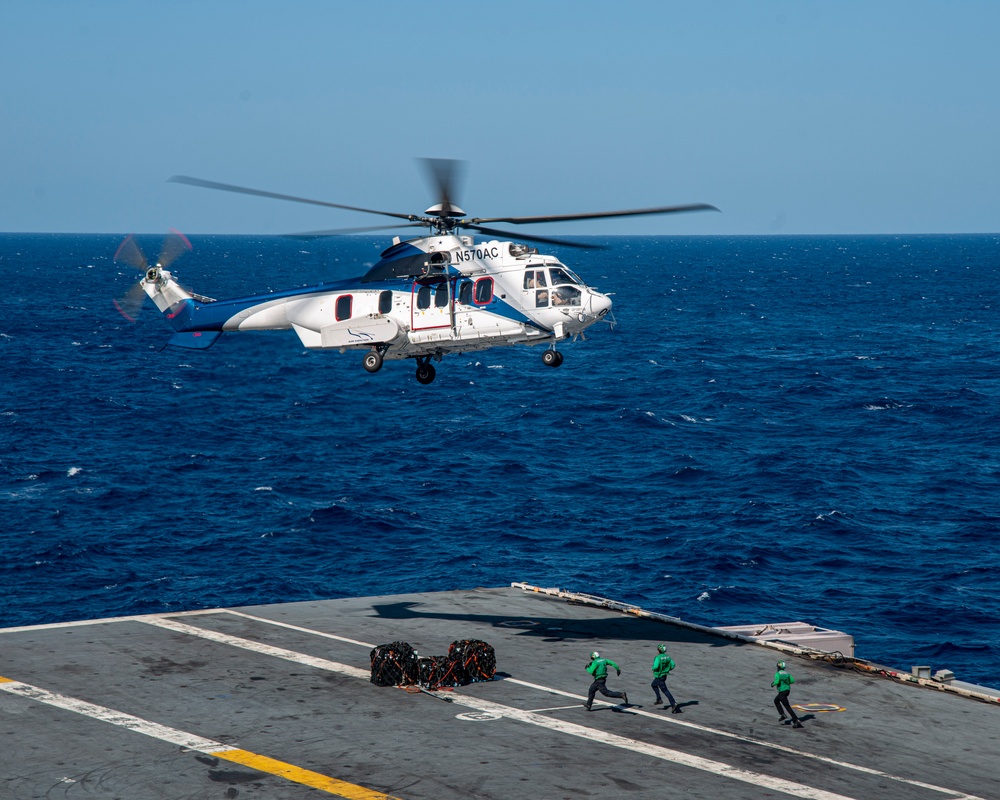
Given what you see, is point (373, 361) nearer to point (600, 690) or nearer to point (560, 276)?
point (560, 276)

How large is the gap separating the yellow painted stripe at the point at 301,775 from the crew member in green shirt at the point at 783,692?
12.2 m

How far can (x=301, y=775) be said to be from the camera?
1220 inches

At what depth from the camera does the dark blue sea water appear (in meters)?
60.7

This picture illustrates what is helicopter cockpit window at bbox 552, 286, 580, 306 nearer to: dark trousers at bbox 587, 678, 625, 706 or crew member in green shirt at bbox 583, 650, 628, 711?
crew member in green shirt at bbox 583, 650, 628, 711

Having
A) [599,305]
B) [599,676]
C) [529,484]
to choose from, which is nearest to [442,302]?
[599,305]

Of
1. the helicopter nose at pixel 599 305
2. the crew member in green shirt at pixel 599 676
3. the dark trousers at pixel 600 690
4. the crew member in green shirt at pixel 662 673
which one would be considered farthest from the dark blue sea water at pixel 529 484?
the crew member in green shirt at pixel 662 673

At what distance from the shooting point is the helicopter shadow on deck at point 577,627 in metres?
46.0

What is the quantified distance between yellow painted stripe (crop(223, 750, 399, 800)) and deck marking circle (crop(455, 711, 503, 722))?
6252 millimetres

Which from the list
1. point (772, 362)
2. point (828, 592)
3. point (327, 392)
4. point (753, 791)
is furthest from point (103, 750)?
point (772, 362)

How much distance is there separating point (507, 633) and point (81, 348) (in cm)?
10310

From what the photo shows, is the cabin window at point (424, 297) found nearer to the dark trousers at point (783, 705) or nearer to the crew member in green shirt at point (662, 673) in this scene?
the crew member in green shirt at point (662, 673)

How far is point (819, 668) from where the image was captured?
42.9 metres

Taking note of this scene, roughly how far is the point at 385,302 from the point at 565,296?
6.23 metres

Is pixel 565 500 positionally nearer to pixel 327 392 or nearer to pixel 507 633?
pixel 507 633
